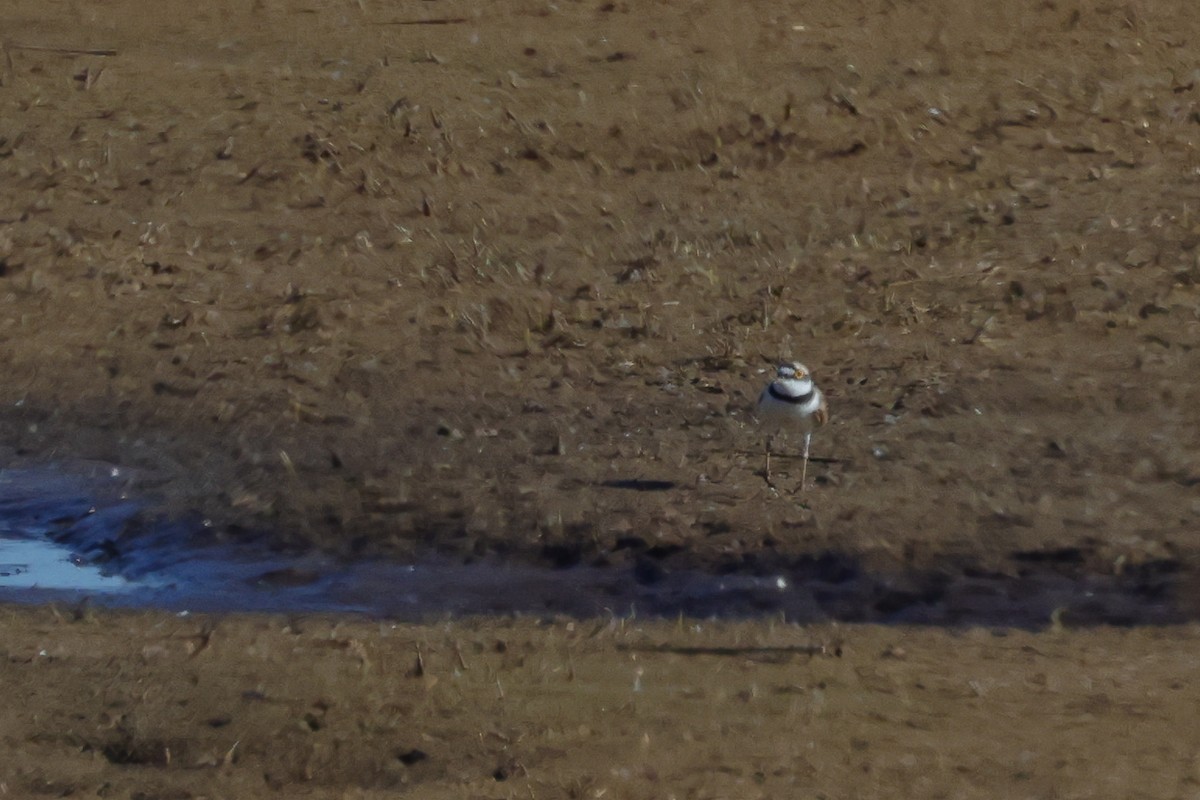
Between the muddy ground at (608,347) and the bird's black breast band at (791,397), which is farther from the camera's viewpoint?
the bird's black breast band at (791,397)

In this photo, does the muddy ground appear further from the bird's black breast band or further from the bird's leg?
the bird's black breast band

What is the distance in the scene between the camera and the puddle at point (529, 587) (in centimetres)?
800

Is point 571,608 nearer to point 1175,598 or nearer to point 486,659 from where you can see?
point 486,659

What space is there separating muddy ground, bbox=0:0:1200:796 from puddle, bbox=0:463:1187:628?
0.39ft

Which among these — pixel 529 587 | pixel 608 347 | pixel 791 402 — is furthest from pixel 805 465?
pixel 608 347

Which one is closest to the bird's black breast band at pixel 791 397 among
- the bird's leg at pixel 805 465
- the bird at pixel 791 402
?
the bird at pixel 791 402

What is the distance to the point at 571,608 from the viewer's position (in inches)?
318

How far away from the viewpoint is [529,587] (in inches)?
329

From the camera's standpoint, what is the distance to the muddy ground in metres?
6.40

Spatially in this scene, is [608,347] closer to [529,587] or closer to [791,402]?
[791,402]

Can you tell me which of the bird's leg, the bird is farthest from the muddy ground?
the bird

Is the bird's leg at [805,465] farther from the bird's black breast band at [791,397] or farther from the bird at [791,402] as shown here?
the bird's black breast band at [791,397]

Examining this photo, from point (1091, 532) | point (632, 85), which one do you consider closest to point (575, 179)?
point (632, 85)

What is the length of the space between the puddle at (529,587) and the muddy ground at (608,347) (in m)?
0.12
